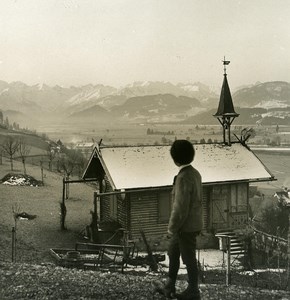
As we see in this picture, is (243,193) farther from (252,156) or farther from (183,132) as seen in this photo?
(183,132)

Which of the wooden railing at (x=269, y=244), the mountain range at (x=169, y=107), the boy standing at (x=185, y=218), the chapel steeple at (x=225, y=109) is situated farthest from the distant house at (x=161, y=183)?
the mountain range at (x=169, y=107)

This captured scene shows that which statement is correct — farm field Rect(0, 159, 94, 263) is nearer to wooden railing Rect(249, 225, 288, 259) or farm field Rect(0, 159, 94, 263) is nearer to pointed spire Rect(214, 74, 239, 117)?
wooden railing Rect(249, 225, 288, 259)

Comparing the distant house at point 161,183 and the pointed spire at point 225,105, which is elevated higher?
the pointed spire at point 225,105

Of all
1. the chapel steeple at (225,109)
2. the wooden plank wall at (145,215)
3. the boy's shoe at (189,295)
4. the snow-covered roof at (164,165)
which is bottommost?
the wooden plank wall at (145,215)

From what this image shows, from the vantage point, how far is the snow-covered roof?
18906 millimetres

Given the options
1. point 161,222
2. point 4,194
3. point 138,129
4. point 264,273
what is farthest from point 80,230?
point 138,129

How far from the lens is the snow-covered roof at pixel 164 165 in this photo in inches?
744

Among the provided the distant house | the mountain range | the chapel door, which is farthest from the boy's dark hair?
the mountain range

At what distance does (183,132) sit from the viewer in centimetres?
9400

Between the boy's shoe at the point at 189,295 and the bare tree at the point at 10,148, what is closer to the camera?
the boy's shoe at the point at 189,295

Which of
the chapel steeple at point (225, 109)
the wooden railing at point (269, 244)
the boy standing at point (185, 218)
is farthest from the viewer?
the chapel steeple at point (225, 109)

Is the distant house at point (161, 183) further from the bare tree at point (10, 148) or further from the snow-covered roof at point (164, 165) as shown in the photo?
the bare tree at point (10, 148)

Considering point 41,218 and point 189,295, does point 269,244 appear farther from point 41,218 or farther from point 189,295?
point 189,295

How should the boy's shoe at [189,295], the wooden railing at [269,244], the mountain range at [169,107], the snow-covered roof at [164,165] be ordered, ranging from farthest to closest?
the mountain range at [169,107], the wooden railing at [269,244], the snow-covered roof at [164,165], the boy's shoe at [189,295]
